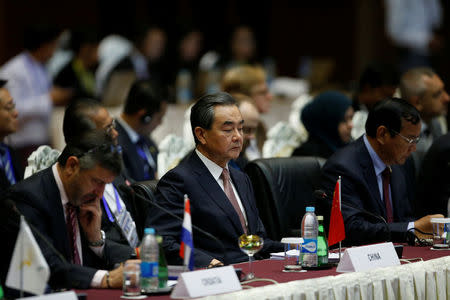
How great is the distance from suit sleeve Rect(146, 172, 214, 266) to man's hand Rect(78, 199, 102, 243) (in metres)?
0.38

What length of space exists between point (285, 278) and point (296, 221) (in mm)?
1655

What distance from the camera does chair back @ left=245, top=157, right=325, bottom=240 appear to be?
193 inches

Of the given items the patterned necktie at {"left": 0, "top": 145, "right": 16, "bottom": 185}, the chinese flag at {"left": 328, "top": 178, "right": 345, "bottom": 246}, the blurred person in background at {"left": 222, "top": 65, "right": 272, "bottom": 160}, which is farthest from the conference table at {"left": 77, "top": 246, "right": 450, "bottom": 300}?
the blurred person in background at {"left": 222, "top": 65, "right": 272, "bottom": 160}

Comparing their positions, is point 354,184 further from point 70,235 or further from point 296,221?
point 70,235

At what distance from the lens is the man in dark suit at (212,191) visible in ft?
12.8

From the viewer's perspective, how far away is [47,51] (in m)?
7.39

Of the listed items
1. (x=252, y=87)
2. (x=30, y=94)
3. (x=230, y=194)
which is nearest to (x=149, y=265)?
(x=230, y=194)

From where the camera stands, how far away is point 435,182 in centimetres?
508

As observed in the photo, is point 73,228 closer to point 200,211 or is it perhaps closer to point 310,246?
point 200,211

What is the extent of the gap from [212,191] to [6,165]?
150cm

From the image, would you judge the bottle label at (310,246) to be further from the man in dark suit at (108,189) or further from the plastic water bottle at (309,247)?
the man in dark suit at (108,189)

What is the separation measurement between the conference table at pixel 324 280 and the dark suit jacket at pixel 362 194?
0.41 m

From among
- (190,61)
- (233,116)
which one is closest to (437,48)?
(190,61)

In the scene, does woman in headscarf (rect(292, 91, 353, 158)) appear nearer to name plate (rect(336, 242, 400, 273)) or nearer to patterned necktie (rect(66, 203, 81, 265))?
name plate (rect(336, 242, 400, 273))
